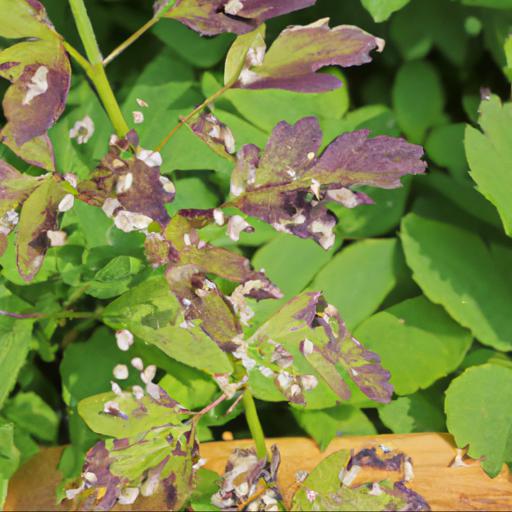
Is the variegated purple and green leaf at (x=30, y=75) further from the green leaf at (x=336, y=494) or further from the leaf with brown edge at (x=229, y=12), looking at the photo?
the green leaf at (x=336, y=494)

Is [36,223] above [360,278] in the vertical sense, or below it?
above

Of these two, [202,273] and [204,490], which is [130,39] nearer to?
[202,273]

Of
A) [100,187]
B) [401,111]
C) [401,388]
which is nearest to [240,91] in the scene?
[401,111]

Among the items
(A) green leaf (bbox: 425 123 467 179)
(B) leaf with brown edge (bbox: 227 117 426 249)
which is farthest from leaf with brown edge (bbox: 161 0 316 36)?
(A) green leaf (bbox: 425 123 467 179)

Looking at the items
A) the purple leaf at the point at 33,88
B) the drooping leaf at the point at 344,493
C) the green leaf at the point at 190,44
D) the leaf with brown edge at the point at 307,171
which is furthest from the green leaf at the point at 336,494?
the green leaf at the point at 190,44

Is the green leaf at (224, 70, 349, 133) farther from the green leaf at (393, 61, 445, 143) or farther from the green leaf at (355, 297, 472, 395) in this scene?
the green leaf at (355, 297, 472, 395)

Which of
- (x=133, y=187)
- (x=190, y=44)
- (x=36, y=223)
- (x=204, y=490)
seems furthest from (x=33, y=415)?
(x=190, y=44)
